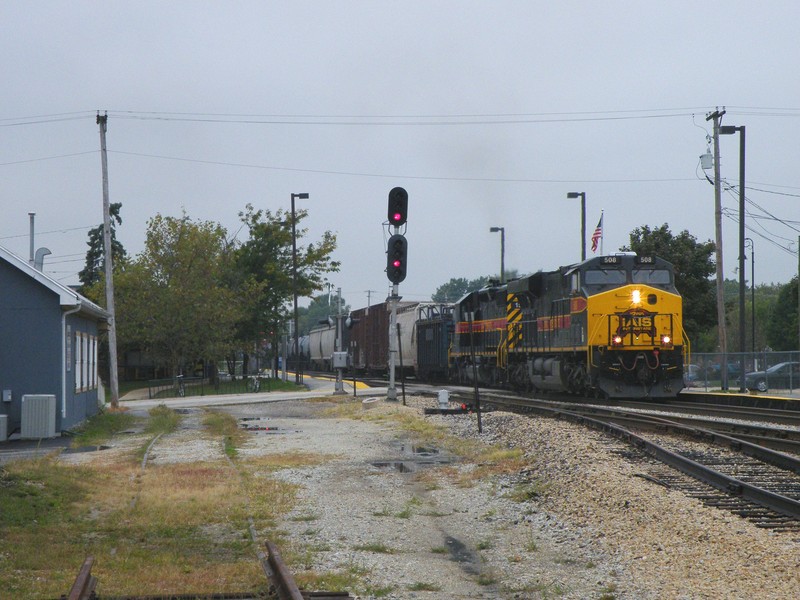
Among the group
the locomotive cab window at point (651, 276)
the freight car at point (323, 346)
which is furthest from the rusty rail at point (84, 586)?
the freight car at point (323, 346)

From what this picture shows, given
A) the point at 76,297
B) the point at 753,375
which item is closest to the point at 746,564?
the point at 76,297

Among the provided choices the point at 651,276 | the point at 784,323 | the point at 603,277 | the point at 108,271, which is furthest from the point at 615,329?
the point at 784,323

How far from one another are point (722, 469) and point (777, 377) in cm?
2036

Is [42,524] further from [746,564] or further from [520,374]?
[520,374]

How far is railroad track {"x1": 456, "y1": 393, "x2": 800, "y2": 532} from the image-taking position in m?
8.66

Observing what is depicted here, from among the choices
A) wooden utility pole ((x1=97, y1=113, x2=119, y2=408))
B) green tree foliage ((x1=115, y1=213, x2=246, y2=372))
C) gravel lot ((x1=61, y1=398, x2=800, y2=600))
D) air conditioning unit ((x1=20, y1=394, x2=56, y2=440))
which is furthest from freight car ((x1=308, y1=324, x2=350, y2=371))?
gravel lot ((x1=61, y1=398, x2=800, y2=600))

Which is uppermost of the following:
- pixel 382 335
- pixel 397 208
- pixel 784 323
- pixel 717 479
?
pixel 397 208

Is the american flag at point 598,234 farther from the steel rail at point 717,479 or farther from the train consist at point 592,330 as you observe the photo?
the steel rail at point 717,479

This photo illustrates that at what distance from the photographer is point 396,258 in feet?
76.1

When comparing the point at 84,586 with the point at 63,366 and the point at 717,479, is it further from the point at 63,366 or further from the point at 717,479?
the point at 63,366

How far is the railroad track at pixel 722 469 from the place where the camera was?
866 centimetres

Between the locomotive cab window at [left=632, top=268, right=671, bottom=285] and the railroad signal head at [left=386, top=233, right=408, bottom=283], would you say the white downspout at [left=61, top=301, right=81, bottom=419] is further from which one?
the locomotive cab window at [left=632, top=268, right=671, bottom=285]

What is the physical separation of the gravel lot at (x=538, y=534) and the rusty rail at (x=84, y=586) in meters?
1.77

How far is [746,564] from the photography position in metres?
6.77
